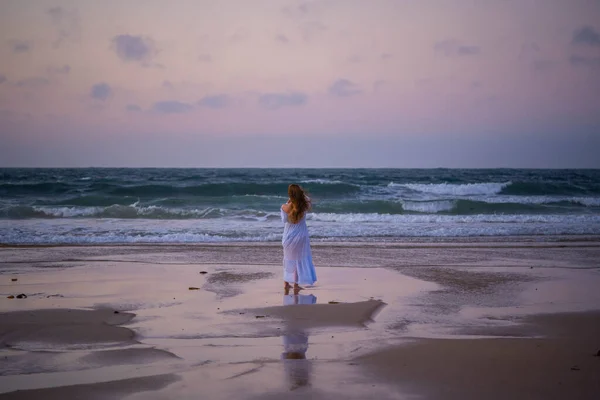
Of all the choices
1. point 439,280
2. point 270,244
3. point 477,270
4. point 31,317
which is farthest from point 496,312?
point 270,244

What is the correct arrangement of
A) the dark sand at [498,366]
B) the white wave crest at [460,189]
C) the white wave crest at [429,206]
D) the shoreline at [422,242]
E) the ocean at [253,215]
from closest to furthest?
the dark sand at [498,366] < the shoreline at [422,242] < the ocean at [253,215] < the white wave crest at [429,206] < the white wave crest at [460,189]

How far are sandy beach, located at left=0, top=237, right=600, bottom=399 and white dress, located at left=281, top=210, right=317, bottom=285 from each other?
0.23 meters

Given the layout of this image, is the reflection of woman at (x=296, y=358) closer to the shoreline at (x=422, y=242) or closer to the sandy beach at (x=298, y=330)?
the sandy beach at (x=298, y=330)

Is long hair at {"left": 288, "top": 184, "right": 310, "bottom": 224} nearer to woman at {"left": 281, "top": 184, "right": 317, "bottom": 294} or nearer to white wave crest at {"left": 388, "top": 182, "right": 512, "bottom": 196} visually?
woman at {"left": 281, "top": 184, "right": 317, "bottom": 294}

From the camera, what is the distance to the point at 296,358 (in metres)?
5.38

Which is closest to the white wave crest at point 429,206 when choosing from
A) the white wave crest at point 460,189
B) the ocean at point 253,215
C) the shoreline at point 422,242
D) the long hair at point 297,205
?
the ocean at point 253,215

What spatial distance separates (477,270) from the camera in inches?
432

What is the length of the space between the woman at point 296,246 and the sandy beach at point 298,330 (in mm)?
235

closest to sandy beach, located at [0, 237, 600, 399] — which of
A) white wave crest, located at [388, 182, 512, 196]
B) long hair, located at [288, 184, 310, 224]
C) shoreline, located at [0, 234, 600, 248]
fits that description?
long hair, located at [288, 184, 310, 224]

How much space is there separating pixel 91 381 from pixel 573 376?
375 cm

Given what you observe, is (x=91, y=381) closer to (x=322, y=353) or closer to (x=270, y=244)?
(x=322, y=353)

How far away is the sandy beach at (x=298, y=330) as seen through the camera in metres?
4.70

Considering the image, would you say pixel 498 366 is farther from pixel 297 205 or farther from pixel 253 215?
pixel 253 215

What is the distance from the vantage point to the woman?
9336 mm
